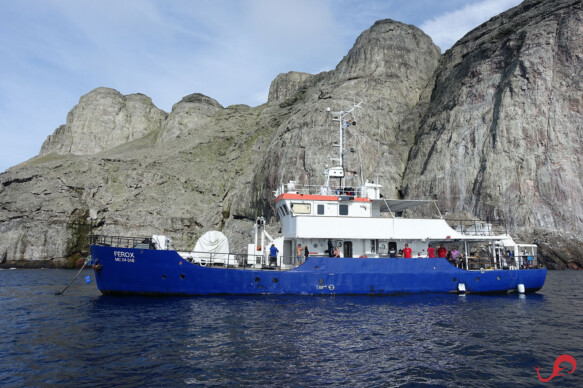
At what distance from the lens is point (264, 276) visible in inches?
703

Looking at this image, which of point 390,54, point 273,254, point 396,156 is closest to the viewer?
point 273,254

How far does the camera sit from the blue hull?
17328mm

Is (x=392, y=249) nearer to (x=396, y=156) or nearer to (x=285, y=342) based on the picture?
(x=285, y=342)

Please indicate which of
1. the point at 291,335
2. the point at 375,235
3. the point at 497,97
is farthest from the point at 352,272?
the point at 497,97

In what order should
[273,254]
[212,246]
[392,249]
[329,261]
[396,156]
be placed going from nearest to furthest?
[329,261] → [273,254] → [212,246] → [392,249] → [396,156]

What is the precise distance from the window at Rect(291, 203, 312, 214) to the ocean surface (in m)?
4.90

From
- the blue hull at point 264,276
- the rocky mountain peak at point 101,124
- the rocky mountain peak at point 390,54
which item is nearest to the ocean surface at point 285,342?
the blue hull at point 264,276

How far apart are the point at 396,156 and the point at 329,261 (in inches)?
1662

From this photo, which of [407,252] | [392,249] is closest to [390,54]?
[392,249]

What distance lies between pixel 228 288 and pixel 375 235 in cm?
797

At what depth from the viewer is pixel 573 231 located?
1539 inches

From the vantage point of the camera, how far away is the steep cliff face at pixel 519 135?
136 feet

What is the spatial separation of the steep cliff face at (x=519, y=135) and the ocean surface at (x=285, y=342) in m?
28.4

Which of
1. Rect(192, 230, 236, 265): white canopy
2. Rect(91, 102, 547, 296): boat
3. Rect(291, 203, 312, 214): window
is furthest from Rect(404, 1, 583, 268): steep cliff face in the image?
Rect(192, 230, 236, 265): white canopy
